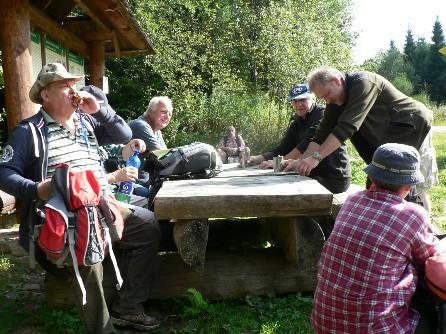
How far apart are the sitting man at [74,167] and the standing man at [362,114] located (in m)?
1.40

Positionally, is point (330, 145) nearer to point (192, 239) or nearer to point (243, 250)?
point (243, 250)

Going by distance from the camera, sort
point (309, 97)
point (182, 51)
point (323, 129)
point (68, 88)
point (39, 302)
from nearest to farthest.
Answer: point (68, 88), point (39, 302), point (323, 129), point (309, 97), point (182, 51)

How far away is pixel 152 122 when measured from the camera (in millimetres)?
4762

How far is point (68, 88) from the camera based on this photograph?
287 cm

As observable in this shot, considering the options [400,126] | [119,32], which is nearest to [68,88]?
[400,126]

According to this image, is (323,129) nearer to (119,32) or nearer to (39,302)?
(39,302)

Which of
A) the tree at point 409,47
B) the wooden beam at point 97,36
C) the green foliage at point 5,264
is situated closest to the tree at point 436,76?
the tree at point 409,47

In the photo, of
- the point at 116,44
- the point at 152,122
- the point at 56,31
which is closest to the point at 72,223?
the point at 152,122

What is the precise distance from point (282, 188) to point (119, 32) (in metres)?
4.90

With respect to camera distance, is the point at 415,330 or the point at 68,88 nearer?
the point at 415,330

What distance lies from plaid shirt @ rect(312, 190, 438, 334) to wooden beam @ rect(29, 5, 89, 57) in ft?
13.3

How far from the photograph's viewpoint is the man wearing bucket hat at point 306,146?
4.07m

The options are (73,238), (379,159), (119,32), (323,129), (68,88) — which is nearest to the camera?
(379,159)

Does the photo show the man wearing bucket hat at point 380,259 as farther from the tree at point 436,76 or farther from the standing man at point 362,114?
the tree at point 436,76
